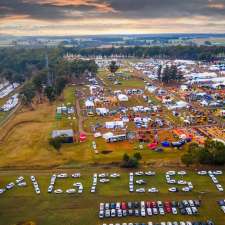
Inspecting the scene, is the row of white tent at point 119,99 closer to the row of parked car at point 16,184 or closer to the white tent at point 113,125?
the white tent at point 113,125

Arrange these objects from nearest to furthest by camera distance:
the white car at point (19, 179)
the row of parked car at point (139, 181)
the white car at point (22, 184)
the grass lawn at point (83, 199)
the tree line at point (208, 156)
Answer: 1. the grass lawn at point (83, 199)
2. the row of parked car at point (139, 181)
3. the white car at point (22, 184)
4. the white car at point (19, 179)
5. the tree line at point (208, 156)

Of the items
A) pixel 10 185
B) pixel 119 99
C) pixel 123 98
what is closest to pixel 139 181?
pixel 10 185

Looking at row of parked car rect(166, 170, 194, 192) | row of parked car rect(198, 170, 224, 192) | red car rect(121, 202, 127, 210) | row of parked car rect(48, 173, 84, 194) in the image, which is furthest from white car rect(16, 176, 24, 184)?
row of parked car rect(198, 170, 224, 192)

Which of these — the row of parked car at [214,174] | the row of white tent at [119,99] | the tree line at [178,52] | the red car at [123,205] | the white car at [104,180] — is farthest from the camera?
the tree line at [178,52]

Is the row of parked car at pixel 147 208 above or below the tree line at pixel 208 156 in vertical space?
below

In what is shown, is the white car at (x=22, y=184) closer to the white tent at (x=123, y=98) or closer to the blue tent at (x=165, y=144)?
the blue tent at (x=165, y=144)

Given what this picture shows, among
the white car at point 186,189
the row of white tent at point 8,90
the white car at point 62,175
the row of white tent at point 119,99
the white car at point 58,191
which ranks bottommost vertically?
the row of white tent at point 8,90

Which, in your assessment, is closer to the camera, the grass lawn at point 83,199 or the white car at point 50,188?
the grass lawn at point 83,199

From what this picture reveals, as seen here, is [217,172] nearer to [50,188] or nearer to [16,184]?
[50,188]

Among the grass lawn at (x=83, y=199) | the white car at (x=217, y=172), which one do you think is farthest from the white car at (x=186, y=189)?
the white car at (x=217, y=172)
